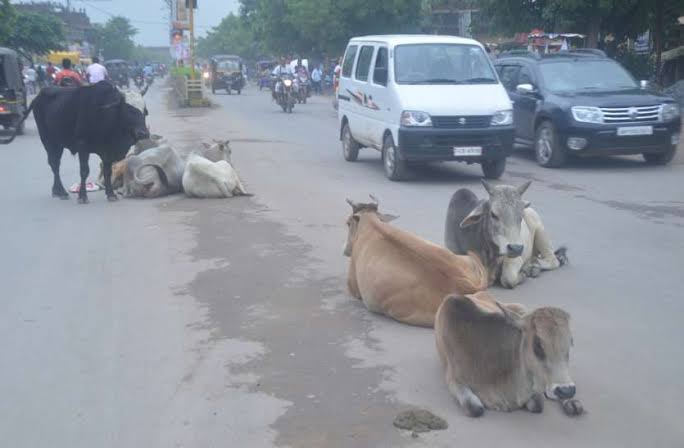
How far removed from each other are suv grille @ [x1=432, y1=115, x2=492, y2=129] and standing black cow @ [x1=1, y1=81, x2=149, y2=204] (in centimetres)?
419

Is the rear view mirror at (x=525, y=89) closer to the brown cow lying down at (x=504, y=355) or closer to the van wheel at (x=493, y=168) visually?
the van wheel at (x=493, y=168)

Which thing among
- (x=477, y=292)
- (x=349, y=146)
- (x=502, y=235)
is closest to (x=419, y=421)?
(x=477, y=292)

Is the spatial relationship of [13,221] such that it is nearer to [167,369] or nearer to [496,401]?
[167,369]

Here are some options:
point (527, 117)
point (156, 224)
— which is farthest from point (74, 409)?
point (527, 117)

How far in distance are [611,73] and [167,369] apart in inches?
481

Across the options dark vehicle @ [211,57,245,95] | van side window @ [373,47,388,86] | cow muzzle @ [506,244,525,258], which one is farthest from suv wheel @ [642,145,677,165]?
dark vehicle @ [211,57,245,95]

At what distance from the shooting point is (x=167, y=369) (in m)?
5.58

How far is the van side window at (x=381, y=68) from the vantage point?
13.6 meters

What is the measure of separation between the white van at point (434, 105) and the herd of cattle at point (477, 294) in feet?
16.4

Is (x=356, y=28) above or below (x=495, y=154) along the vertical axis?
above

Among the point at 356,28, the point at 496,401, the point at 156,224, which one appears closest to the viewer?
the point at 496,401

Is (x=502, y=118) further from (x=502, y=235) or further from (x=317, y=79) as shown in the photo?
(x=317, y=79)

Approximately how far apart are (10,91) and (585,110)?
48.6ft

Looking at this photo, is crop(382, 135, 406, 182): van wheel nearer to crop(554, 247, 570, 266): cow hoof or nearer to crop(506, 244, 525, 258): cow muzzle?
crop(554, 247, 570, 266): cow hoof
